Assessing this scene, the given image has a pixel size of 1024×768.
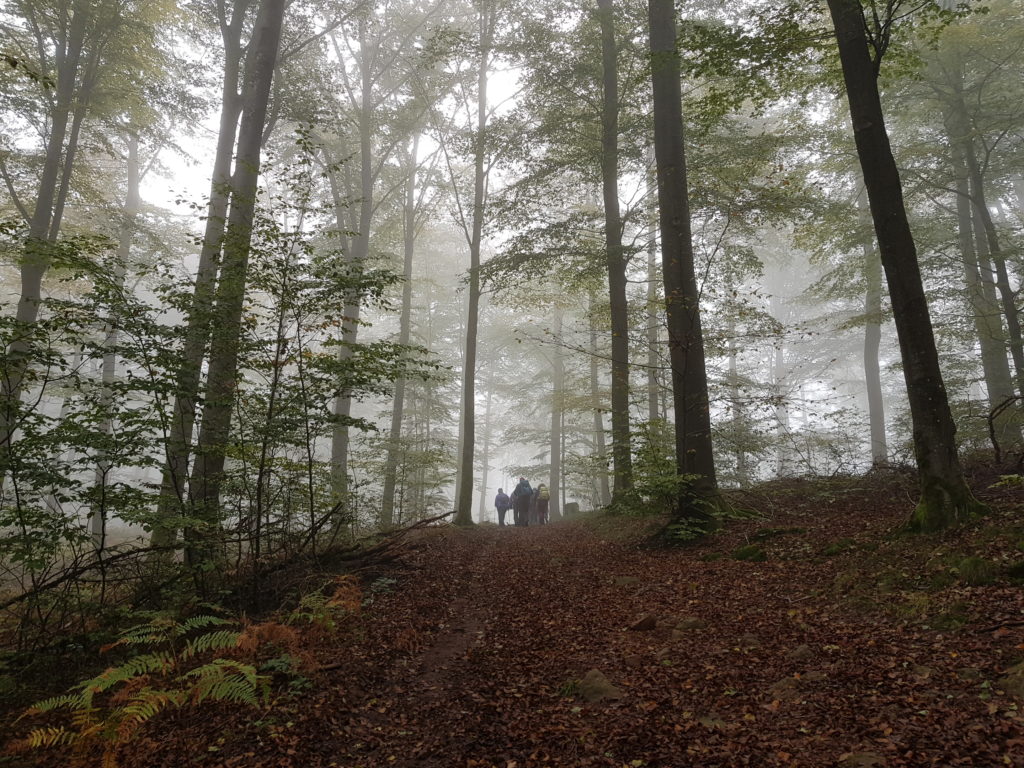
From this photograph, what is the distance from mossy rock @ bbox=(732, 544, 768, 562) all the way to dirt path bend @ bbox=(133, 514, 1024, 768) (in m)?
0.51

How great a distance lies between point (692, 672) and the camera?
387cm

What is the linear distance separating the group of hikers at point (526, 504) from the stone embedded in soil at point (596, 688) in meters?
14.6

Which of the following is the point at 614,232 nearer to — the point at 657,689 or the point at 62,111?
the point at 657,689

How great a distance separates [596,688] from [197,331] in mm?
5531

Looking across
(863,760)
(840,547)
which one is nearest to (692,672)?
(863,760)

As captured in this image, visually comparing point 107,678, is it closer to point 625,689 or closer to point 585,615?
Answer: point 625,689

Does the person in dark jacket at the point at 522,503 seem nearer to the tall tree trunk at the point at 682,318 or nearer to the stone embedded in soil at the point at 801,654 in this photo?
the tall tree trunk at the point at 682,318

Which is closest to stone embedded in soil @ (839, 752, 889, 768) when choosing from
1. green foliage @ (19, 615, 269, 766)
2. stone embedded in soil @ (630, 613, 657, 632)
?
stone embedded in soil @ (630, 613, 657, 632)

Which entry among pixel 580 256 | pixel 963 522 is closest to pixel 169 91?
pixel 580 256

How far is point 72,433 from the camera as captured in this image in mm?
5160

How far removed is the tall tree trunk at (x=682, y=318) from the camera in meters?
8.34

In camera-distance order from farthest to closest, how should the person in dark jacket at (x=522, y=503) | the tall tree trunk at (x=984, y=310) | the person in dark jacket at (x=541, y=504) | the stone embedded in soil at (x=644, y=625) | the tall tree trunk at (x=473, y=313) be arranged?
the person in dark jacket at (x=541, y=504)
the person in dark jacket at (x=522, y=503)
the tall tree trunk at (x=473, y=313)
the tall tree trunk at (x=984, y=310)
the stone embedded in soil at (x=644, y=625)

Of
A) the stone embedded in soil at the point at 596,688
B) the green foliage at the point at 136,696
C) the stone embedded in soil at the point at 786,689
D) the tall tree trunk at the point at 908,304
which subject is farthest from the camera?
the tall tree trunk at the point at 908,304

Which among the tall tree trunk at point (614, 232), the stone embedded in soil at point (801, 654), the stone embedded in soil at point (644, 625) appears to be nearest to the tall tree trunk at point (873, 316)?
the tall tree trunk at point (614, 232)
